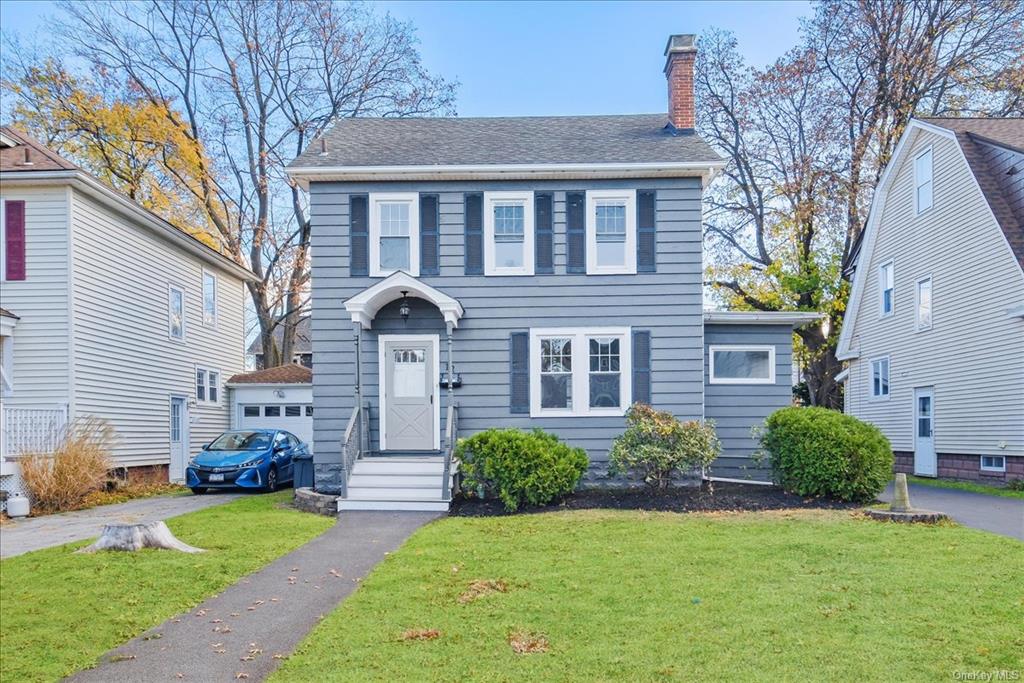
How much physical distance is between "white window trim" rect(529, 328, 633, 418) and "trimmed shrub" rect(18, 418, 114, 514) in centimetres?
819

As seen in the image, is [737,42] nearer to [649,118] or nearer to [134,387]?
[649,118]

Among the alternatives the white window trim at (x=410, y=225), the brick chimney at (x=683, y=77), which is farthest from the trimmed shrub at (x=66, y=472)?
the brick chimney at (x=683, y=77)

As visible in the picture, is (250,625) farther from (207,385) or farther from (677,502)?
(207,385)

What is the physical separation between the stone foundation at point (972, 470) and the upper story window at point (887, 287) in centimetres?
417

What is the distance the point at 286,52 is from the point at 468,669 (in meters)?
28.6

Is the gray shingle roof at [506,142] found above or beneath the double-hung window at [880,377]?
above

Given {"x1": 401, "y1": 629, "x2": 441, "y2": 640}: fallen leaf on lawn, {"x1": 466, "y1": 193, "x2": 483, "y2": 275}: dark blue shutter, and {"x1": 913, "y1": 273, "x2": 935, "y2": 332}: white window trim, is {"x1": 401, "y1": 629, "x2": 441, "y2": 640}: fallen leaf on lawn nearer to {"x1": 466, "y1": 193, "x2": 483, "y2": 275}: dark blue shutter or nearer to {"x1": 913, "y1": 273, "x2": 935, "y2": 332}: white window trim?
{"x1": 466, "y1": 193, "x2": 483, "y2": 275}: dark blue shutter

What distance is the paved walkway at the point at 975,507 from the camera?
10078 mm

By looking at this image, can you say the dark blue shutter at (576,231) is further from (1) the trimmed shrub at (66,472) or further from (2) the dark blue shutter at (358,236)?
(1) the trimmed shrub at (66,472)

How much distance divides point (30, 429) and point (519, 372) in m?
8.98

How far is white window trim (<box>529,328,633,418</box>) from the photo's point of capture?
14.0 m

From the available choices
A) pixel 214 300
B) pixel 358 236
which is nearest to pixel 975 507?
pixel 358 236

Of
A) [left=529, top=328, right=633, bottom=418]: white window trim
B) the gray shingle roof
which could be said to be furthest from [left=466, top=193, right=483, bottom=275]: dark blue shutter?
[left=529, top=328, right=633, bottom=418]: white window trim

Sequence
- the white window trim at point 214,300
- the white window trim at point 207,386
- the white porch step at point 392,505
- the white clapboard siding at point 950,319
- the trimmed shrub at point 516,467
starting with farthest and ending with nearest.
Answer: the white window trim at point 214,300
the white window trim at point 207,386
the white clapboard siding at point 950,319
the white porch step at point 392,505
the trimmed shrub at point 516,467
